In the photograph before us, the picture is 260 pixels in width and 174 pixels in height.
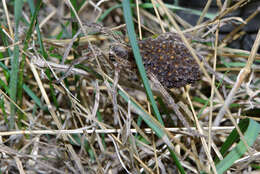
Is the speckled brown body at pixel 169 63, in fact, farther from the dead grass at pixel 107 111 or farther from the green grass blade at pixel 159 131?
the green grass blade at pixel 159 131

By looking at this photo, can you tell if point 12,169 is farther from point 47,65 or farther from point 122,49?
point 122,49

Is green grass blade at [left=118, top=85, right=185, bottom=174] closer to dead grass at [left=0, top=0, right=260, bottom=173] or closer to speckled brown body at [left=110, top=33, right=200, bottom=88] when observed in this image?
dead grass at [left=0, top=0, right=260, bottom=173]

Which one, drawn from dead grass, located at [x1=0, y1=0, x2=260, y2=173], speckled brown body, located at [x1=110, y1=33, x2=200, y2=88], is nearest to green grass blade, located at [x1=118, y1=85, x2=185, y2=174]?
dead grass, located at [x1=0, y1=0, x2=260, y2=173]

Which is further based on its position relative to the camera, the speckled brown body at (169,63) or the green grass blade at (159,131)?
the speckled brown body at (169,63)

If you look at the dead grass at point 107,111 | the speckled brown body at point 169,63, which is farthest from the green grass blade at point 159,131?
the speckled brown body at point 169,63

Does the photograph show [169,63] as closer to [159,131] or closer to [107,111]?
[159,131]

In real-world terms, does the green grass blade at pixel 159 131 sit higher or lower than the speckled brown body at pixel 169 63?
lower

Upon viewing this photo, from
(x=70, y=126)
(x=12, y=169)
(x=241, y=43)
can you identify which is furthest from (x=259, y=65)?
(x=12, y=169)

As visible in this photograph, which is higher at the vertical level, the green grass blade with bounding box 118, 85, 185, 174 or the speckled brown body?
the speckled brown body
